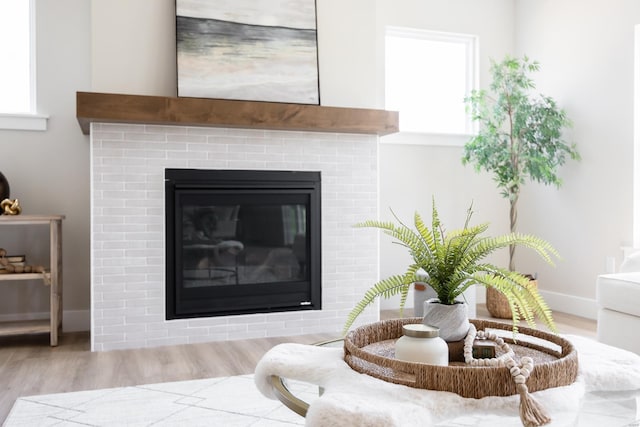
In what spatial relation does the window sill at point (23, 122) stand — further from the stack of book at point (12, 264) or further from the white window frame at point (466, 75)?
the white window frame at point (466, 75)

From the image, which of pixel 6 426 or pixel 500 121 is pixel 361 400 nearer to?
pixel 6 426

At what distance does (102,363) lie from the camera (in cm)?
307

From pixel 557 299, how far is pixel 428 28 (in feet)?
7.95

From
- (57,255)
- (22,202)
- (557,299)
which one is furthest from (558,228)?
(22,202)

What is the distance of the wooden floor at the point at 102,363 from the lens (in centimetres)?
271

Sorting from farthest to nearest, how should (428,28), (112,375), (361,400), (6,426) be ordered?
(428,28)
(112,375)
(6,426)
(361,400)

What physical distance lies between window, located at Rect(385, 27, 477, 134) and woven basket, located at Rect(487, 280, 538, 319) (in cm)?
143

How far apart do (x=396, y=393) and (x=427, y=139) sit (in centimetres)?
372

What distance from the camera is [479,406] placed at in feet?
3.87

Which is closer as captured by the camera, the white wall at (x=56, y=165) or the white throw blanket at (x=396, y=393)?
the white throw blanket at (x=396, y=393)

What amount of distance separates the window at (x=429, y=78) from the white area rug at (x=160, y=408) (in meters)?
2.87

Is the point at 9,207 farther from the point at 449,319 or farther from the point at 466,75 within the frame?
the point at 466,75

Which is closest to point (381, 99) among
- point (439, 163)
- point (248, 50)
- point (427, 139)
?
point (427, 139)

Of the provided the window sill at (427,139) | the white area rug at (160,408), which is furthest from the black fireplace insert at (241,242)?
the window sill at (427,139)
